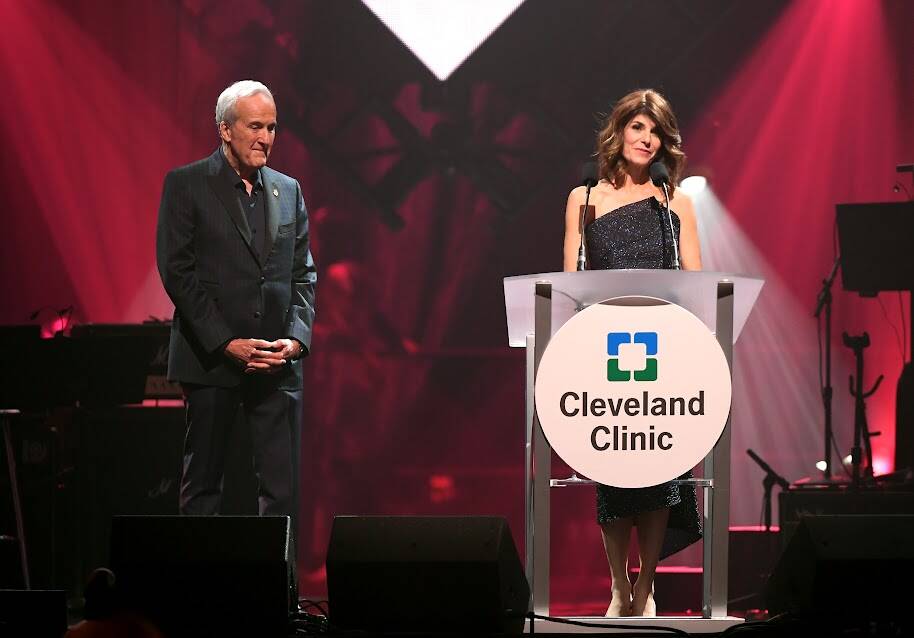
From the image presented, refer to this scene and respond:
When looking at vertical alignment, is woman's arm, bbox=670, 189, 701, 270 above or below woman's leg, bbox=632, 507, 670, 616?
above

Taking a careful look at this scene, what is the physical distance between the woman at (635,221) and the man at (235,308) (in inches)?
34.8

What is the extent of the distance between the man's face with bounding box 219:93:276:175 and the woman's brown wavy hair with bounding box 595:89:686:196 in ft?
3.22

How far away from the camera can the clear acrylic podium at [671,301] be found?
2.68m

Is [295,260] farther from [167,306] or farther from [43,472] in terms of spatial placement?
[167,306]

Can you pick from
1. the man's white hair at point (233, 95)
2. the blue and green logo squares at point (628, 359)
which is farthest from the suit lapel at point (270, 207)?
the blue and green logo squares at point (628, 359)

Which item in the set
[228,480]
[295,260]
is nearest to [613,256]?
[295,260]

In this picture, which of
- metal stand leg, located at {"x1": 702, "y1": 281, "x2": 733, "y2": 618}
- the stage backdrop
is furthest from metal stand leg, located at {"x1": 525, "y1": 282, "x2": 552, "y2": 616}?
the stage backdrop

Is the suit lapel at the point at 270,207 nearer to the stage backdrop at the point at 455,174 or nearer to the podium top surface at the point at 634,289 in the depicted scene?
the podium top surface at the point at 634,289

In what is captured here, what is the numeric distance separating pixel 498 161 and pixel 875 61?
204 centimetres

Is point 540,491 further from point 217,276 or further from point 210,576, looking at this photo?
point 217,276

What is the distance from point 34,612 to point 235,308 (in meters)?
1.33

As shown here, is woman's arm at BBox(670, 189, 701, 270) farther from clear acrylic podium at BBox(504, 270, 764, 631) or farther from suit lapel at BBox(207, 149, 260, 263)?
suit lapel at BBox(207, 149, 260, 263)

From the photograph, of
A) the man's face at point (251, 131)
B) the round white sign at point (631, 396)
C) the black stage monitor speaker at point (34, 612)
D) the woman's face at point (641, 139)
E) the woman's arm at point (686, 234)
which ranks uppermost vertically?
the man's face at point (251, 131)

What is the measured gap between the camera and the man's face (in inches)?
137
